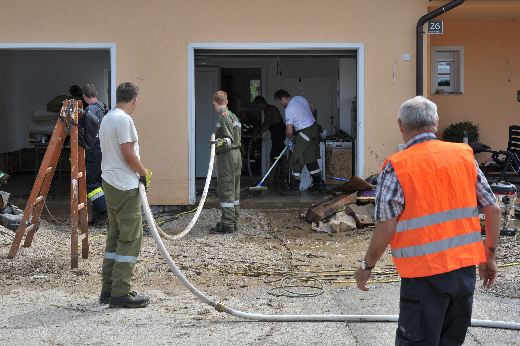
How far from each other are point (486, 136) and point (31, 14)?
841 centimetres

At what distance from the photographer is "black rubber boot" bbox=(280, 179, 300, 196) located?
12.5 meters

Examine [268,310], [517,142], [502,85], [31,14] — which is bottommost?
[268,310]

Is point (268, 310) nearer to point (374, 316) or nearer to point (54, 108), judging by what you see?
point (374, 316)

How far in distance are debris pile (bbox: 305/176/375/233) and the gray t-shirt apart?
421 centimetres

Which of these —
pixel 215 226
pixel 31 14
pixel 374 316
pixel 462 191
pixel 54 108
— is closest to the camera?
pixel 462 191

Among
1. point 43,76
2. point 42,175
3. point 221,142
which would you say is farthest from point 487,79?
point 43,76

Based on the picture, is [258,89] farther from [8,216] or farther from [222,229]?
[8,216]

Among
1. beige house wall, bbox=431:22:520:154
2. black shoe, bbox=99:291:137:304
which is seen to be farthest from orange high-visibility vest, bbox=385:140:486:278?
beige house wall, bbox=431:22:520:154

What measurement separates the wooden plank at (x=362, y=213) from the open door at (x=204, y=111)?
17.6 feet

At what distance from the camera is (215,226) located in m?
10.4

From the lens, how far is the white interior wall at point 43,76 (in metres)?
16.8

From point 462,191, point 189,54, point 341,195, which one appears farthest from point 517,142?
point 462,191

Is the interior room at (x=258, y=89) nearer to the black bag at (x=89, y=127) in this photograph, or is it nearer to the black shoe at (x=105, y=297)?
the black bag at (x=89, y=127)

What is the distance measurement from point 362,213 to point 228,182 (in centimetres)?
184
